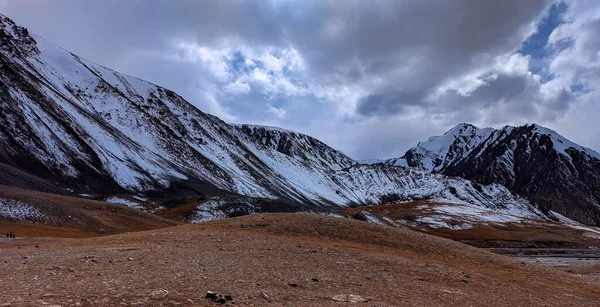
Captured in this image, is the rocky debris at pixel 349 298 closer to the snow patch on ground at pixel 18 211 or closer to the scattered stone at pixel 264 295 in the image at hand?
the scattered stone at pixel 264 295

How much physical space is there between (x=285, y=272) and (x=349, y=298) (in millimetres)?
3819

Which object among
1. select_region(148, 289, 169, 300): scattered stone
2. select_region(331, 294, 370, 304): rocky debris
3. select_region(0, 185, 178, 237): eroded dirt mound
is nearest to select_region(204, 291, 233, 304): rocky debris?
select_region(148, 289, 169, 300): scattered stone

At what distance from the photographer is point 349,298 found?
1366cm

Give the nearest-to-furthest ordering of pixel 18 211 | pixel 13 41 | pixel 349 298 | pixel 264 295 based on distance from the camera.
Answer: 1. pixel 264 295
2. pixel 349 298
3. pixel 18 211
4. pixel 13 41

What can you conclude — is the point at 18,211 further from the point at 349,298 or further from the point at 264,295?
the point at 349,298

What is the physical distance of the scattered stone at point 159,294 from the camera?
1145cm

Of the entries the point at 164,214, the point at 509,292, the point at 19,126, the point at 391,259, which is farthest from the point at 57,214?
the point at 19,126

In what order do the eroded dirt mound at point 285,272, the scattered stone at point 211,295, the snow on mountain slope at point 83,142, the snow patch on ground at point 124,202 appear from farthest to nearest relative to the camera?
the snow on mountain slope at point 83,142
the snow patch on ground at point 124,202
the eroded dirt mound at point 285,272
the scattered stone at point 211,295

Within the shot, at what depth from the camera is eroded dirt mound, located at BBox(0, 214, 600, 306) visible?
12375mm

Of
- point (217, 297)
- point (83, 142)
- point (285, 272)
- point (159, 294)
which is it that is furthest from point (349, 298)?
point (83, 142)

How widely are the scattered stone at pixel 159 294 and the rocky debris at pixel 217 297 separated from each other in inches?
43.7

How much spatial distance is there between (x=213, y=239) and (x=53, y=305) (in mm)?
14104

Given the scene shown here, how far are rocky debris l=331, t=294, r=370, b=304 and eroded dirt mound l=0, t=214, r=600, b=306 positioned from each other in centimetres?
3

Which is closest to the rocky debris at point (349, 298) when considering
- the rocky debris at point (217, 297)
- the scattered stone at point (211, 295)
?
the rocky debris at point (217, 297)
